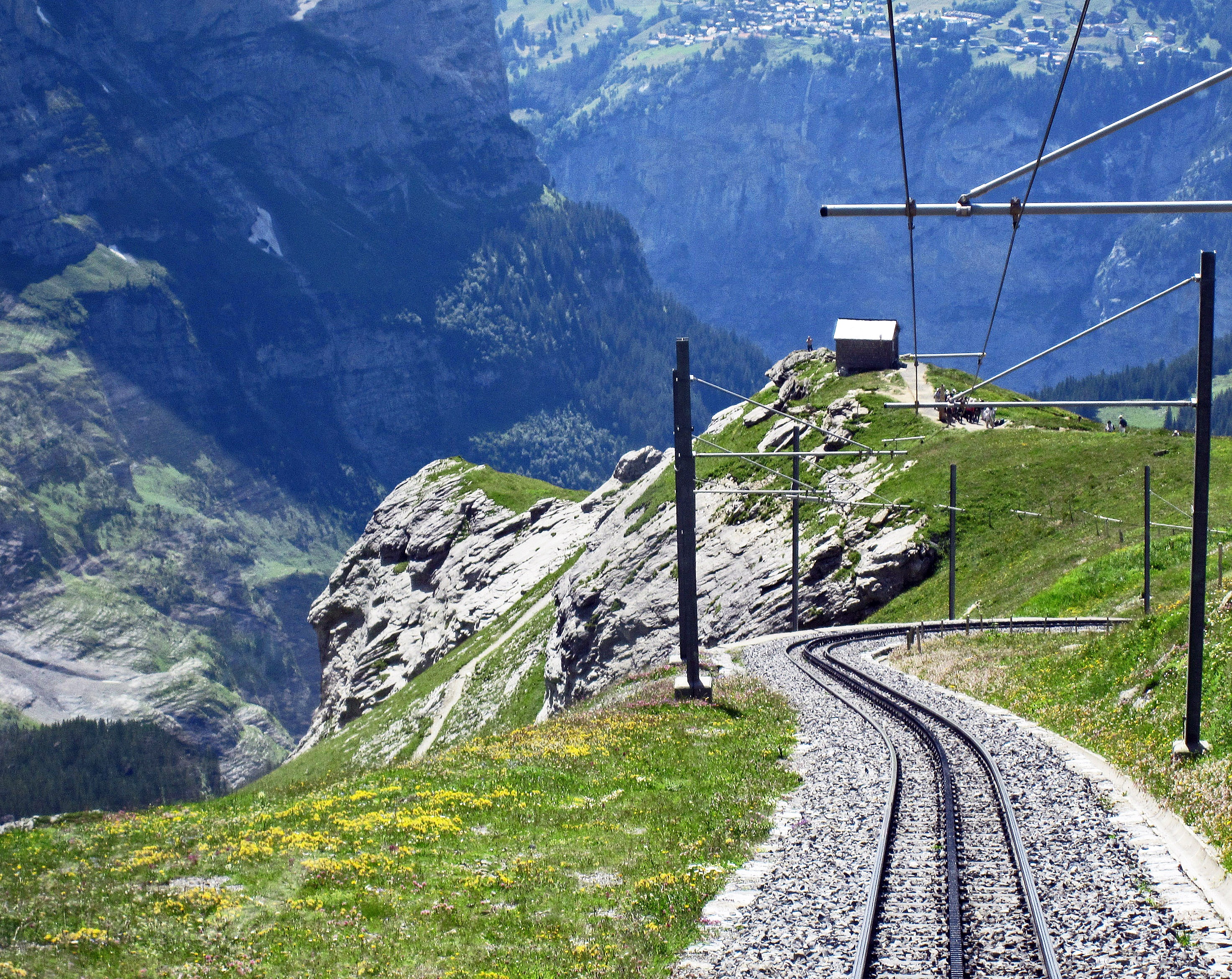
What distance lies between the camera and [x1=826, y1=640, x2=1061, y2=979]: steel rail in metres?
15.9

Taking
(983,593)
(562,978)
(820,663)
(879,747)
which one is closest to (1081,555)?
(983,593)

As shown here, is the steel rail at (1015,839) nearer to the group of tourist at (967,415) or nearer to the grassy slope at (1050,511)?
the grassy slope at (1050,511)

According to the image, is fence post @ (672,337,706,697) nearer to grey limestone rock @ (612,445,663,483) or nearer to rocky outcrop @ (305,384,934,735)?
rocky outcrop @ (305,384,934,735)

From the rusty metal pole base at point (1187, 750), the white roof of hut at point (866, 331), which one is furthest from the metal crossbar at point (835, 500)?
the rusty metal pole base at point (1187, 750)

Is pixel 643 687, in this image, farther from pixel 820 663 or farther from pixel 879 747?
pixel 879 747

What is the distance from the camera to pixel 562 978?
624 inches

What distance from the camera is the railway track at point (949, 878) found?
52.5 ft

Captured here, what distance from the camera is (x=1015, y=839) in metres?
20.8

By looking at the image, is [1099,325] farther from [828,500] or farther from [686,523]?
[828,500]

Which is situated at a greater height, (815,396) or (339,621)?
(815,396)

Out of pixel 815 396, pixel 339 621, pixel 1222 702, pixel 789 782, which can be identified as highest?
pixel 815 396

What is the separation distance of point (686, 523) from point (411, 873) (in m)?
21.7

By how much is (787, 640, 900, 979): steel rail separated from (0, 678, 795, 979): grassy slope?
2.35 m

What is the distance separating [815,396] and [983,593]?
41.5 meters
